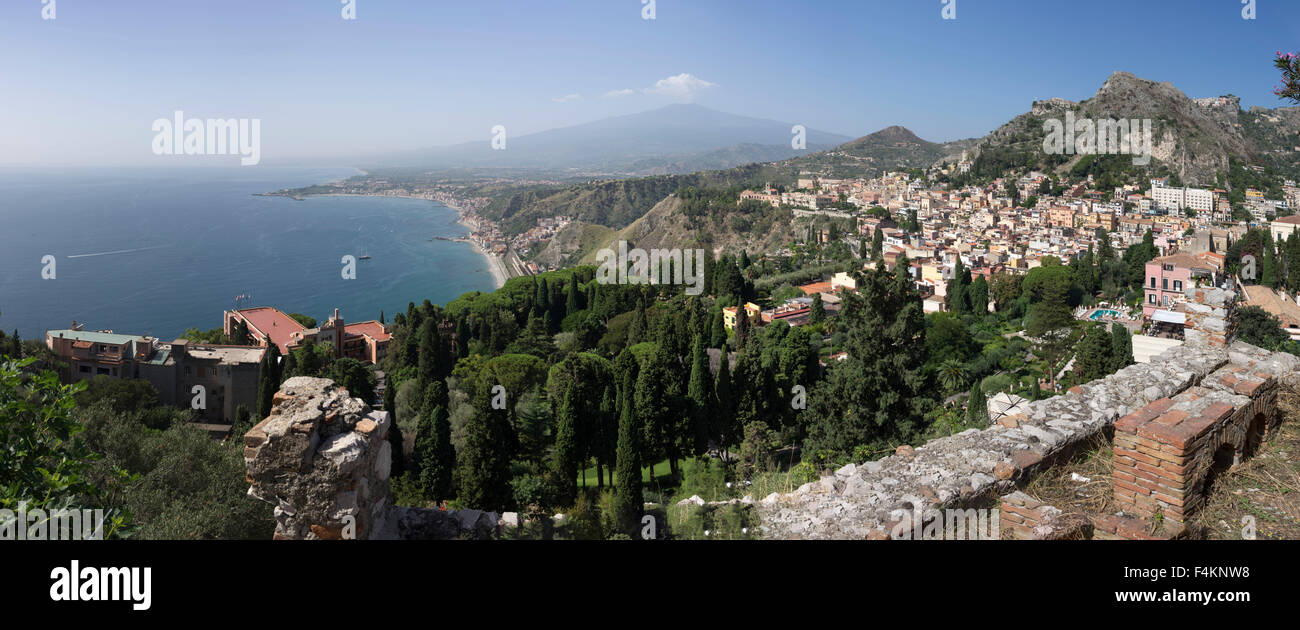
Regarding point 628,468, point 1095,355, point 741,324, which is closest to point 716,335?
point 741,324

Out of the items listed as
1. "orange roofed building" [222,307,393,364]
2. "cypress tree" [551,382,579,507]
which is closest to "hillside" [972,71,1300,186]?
"orange roofed building" [222,307,393,364]

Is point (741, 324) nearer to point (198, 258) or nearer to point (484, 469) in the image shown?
point (484, 469)

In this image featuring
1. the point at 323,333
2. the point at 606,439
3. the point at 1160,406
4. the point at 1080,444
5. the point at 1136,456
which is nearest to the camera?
the point at 1136,456

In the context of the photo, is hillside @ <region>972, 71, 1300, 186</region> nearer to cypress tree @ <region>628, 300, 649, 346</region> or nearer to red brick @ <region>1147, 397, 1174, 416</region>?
cypress tree @ <region>628, 300, 649, 346</region>

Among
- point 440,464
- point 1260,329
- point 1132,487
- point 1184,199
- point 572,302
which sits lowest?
point 440,464
